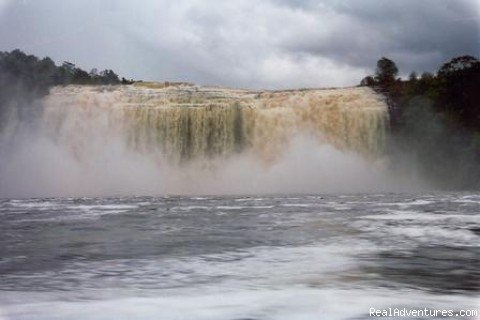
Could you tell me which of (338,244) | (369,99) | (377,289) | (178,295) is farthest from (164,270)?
(369,99)

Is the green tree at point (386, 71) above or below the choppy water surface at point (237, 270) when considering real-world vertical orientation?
above

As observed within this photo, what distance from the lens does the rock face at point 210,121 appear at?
32.8m

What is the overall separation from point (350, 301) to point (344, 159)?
3028 centimetres

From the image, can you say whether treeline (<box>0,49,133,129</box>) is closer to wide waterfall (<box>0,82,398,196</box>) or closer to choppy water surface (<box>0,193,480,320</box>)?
wide waterfall (<box>0,82,398,196</box>)

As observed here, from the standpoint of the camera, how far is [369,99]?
112ft

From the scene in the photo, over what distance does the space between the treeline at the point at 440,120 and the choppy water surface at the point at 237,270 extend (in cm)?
2596

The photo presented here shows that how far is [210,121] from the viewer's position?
3281 centimetres

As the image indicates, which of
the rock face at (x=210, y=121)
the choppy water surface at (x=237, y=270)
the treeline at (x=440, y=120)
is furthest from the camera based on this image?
the treeline at (x=440, y=120)

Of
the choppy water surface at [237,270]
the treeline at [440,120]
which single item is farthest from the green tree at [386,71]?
the choppy water surface at [237,270]

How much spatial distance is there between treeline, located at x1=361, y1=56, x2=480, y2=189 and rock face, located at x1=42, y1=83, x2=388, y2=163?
1.79 metres

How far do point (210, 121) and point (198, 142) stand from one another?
1.30m

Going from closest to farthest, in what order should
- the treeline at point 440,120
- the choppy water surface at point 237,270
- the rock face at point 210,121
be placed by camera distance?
1. the choppy water surface at point 237,270
2. the rock face at point 210,121
3. the treeline at point 440,120

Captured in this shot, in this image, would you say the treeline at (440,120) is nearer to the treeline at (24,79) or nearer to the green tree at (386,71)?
the green tree at (386,71)

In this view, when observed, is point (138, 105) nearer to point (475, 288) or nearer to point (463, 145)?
point (463, 145)
